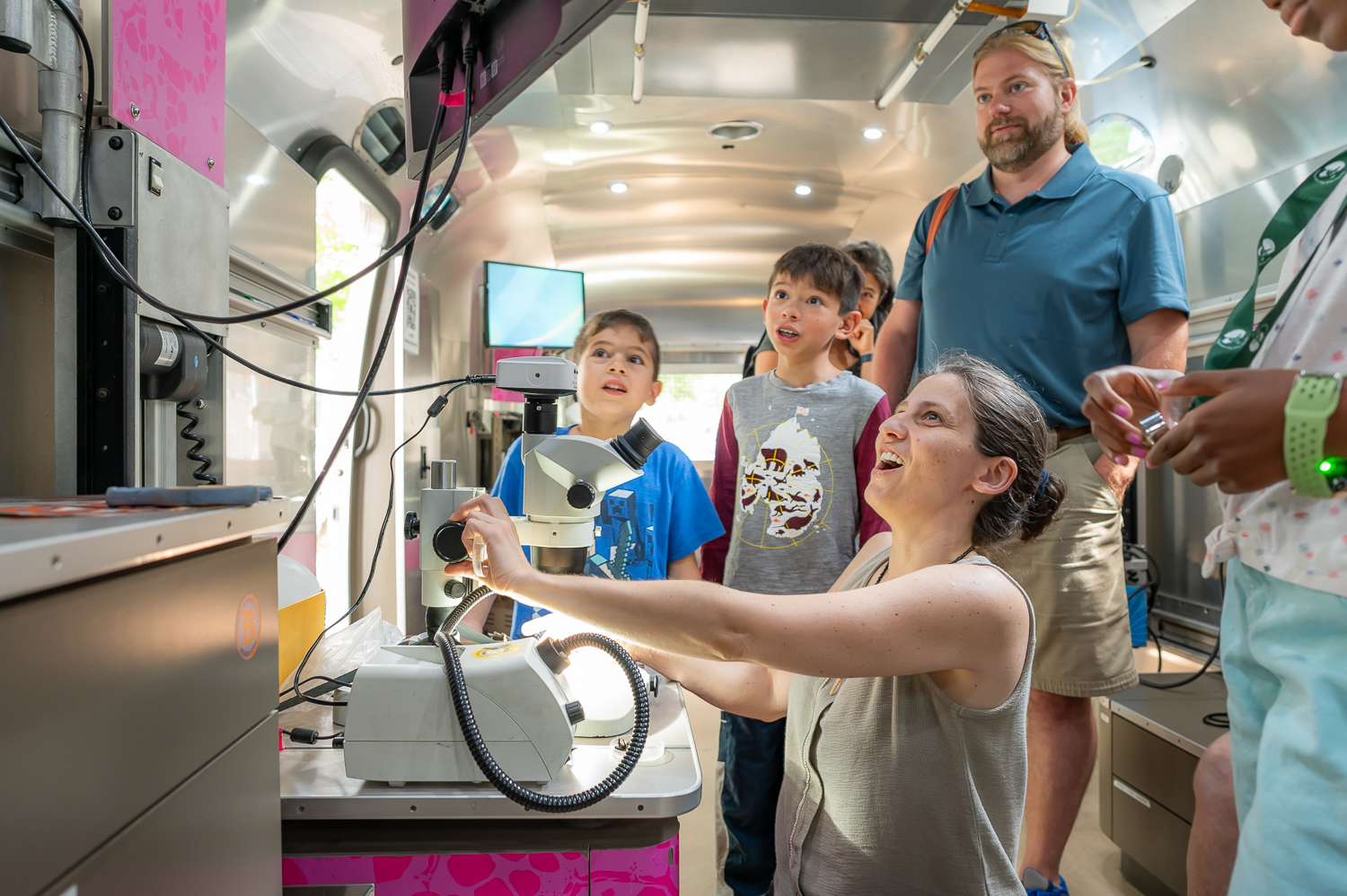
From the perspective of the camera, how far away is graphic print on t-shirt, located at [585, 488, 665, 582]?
67.2 inches

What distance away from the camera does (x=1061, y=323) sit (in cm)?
164

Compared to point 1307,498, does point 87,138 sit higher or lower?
higher

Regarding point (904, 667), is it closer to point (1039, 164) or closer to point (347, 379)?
point (1039, 164)

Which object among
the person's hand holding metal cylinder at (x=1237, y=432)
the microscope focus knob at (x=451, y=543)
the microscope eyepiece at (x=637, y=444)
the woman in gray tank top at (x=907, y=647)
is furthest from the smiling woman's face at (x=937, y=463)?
the microscope focus knob at (x=451, y=543)

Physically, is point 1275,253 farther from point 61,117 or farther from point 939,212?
point 61,117

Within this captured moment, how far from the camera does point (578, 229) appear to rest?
16.9 ft

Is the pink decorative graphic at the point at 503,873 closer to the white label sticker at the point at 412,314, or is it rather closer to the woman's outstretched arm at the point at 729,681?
the woman's outstretched arm at the point at 729,681

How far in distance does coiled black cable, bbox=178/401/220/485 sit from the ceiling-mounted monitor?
0.55 metres

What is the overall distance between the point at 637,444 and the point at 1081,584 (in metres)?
1.13

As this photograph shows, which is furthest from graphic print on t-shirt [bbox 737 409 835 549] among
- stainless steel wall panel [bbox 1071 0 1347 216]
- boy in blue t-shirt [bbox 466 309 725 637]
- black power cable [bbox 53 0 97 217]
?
stainless steel wall panel [bbox 1071 0 1347 216]

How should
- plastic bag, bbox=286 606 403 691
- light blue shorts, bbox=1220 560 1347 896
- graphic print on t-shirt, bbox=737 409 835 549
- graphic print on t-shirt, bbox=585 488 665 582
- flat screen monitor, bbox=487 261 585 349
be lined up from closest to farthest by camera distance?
light blue shorts, bbox=1220 560 1347 896, plastic bag, bbox=286 606 403 691, graphic print on t-shirt, bbox=585 488 665 582, graphic print on t-shirt, bbox=737 409 835 549, flat screen monitor, bbox=487 261 585 349

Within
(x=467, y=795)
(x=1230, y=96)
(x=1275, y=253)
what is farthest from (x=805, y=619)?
(x=1230, y=96)

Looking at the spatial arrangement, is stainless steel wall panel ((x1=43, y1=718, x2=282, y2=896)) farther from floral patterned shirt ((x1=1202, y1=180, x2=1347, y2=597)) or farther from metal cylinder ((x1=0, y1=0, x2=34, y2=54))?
floral patterned shirt ((x1=1202, y1=180, x2=1347, y2=597))

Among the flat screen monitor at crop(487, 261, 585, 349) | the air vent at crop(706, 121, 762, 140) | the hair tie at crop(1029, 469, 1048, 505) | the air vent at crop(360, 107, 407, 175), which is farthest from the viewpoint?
the flat screen monitor at crop(487, 261, 585, 349)
